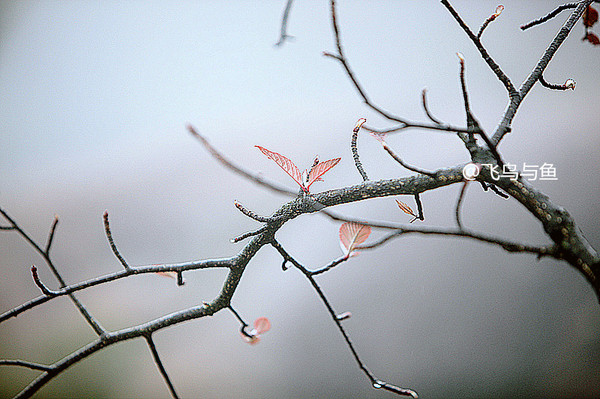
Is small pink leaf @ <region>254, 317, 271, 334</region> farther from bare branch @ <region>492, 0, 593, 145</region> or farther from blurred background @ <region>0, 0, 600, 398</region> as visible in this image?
blurred background @ <region>0, 0, 600, 398</region>

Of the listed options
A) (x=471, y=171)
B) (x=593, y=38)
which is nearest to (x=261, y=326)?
(x=471, y=171)

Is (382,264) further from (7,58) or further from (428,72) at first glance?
(7,58)

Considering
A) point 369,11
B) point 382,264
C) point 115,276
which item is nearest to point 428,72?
point 369,11

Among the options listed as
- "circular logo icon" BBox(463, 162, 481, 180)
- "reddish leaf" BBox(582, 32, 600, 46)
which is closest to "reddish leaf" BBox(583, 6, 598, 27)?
"reddish leaf" BBox(582, 32, 600, 46)

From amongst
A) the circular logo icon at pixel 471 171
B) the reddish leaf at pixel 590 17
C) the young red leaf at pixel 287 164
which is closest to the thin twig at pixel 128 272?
the young red leaf at pixel 287 164

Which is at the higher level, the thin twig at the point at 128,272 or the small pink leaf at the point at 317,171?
the small pink leaf at the point at 317,171

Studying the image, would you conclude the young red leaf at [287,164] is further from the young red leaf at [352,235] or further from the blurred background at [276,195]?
the blurred background at [276,195]

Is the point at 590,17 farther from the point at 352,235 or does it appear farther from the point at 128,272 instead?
the point at 128,272
